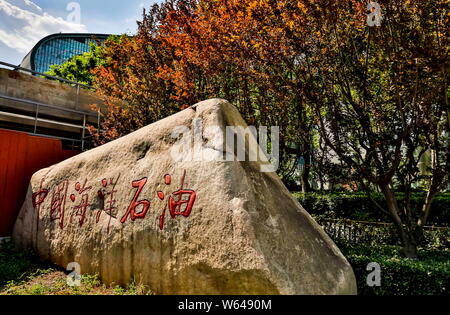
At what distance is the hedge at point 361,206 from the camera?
1134cm

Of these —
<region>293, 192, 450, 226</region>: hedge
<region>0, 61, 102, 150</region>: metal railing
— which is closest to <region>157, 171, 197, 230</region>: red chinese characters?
<region>0, 61, 102, 150</region>: metal railing

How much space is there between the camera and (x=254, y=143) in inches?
197

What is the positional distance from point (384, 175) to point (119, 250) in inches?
216

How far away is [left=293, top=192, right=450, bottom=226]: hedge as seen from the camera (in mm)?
11344

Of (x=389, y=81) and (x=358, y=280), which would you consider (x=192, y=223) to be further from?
(x=389, y=81)

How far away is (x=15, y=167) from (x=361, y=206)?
11.5 metres

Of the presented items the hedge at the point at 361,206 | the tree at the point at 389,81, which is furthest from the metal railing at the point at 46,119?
the hedge at the point at 361,206

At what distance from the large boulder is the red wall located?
7.71 ft

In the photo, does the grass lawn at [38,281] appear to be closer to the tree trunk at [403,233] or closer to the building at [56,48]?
the tree trunk at [403,233]

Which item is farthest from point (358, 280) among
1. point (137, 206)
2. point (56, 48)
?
point (56, 48)

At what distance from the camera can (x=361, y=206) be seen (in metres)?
12.5

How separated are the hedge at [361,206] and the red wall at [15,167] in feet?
33.4

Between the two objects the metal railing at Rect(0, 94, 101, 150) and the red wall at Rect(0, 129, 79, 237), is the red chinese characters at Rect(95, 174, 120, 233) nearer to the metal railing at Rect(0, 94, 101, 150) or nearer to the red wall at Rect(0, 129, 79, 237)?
the red wall at Rect(0, 129, 79, 237)
